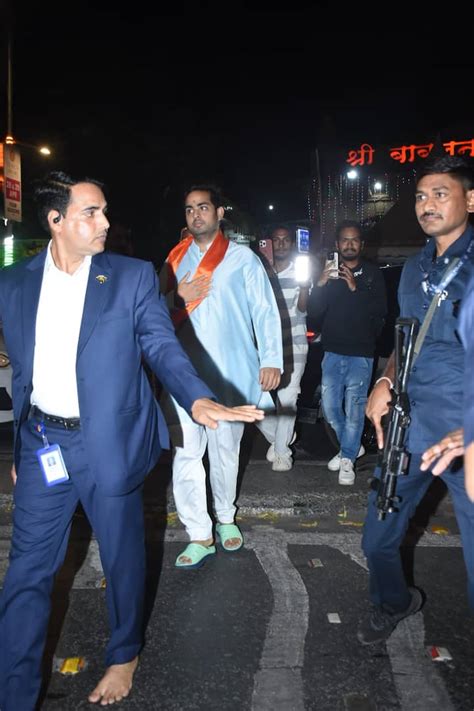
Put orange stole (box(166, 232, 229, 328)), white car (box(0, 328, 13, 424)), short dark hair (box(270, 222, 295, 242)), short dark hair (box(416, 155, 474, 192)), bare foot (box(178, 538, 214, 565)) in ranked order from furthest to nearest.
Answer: white car (box(0, 328, 13, 424))
short dark hair (box(270, 222, 295, 242))
orange stole (box(166, 232, 229, 328))
bare foot (box(178, 538, 214, 565))
short dark hair (box(416, 155, 474, 192))

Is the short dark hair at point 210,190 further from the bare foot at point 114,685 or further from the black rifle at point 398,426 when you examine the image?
the bare foot at point 114,685

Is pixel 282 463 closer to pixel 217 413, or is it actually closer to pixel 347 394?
pixel 347 394

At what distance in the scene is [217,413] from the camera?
2.26m

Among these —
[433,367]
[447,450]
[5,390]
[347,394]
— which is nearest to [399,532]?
[433,367]

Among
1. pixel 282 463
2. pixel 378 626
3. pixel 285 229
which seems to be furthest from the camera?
pixel 285 229

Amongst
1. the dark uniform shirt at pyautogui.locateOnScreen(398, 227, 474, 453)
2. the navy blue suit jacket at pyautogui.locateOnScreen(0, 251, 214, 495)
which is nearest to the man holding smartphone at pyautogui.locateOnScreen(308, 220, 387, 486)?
the dark uniform shirt at pyautogui.locateOnScreen(398, 227, 474, 453)

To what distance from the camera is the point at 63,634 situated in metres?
3.03

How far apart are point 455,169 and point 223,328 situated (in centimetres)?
181

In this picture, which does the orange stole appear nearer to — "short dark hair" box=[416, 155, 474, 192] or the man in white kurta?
the man in white kurta

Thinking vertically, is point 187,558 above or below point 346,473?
below

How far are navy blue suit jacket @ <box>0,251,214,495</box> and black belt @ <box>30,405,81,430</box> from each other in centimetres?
5

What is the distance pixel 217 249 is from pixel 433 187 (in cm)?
166

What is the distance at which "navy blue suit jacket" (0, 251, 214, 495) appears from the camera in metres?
2.39

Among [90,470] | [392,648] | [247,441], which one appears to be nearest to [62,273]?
[90,470]
